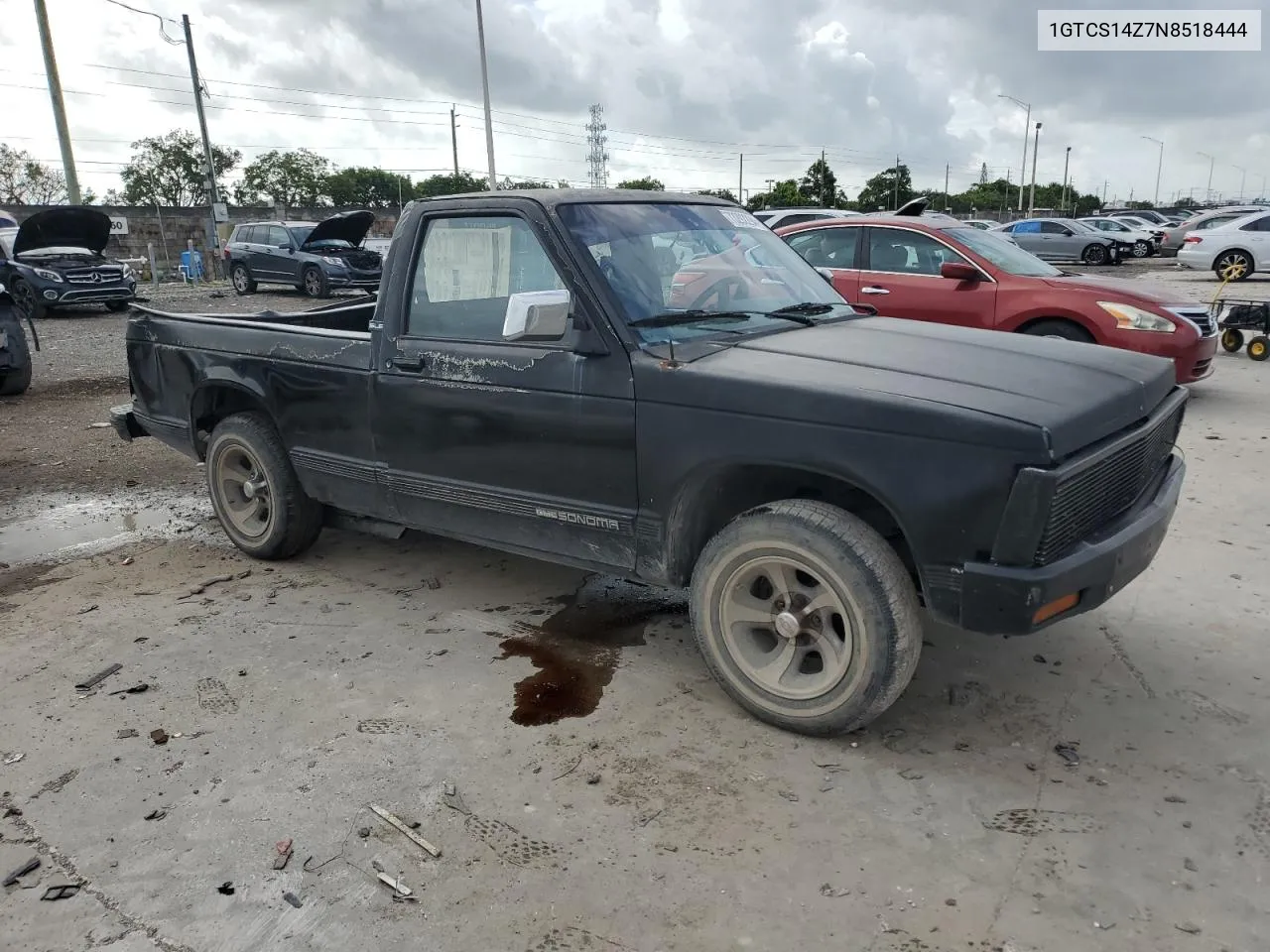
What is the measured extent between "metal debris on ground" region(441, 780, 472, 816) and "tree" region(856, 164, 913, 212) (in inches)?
2864

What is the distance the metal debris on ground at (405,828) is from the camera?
269 centimetres

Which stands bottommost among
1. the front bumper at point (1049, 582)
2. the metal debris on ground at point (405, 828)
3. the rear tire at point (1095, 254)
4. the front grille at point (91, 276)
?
the metal debris on ground at point (405, 828)

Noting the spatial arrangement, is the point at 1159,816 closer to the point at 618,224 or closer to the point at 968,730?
the point at 968,730

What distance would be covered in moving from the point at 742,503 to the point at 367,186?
79.0 m

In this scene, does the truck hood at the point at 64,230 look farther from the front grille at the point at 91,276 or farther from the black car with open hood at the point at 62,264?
the front grille at the point at 91,276

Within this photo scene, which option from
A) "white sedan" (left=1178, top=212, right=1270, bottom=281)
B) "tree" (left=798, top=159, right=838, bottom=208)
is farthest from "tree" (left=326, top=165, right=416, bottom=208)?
"white sedan" (left=1178, top=212, right=1270, bottom=281)

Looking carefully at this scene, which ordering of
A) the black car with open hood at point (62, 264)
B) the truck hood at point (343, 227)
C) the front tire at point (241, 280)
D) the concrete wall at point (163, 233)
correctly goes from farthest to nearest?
the concrete wall at point (163, 233) → the front tire at point (241, 280) → the truck hood at point (343, 227) → the black car with open hood at point (62, 264)

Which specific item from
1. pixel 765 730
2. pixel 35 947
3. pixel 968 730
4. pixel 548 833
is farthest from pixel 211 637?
pixel 968 730

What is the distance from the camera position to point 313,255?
2016 cm

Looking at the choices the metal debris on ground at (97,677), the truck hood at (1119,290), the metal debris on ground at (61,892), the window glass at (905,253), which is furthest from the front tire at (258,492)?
the truck hood at (1119,290)

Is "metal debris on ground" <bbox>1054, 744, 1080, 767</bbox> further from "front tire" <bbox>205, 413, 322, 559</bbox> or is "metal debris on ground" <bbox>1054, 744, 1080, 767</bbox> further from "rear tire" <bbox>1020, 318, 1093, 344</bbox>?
"rear tire" <bbox>1020, 318, 1093, 344</bbox>

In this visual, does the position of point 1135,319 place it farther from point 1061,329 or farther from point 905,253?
point 905,253

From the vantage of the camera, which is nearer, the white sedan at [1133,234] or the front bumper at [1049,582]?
the front bumper at [1049,582]

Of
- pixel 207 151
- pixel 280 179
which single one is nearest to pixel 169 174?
pixel 280 179
